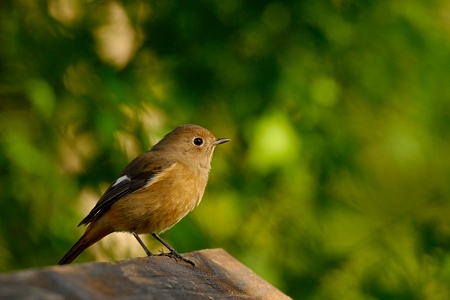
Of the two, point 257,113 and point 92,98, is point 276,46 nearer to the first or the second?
point 257,113

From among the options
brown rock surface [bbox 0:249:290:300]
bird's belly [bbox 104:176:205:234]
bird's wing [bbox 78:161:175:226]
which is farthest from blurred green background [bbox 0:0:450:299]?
brown rock surface [bbox 0:249:290:300]

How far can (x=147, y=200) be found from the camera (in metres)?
5.93

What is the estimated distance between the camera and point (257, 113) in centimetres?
762

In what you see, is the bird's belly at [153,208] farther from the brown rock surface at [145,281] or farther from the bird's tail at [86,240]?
the brown rock surface at [145,281]

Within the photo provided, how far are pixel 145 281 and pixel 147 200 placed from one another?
249 centimetres

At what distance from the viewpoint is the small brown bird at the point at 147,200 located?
588 cm

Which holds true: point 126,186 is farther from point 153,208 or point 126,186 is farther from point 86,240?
point 86,240

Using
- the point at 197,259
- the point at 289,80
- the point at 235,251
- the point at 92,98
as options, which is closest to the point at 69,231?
the point at 92,98

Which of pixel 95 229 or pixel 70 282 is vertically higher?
pixel 95 229

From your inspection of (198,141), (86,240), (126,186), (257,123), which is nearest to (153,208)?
(126,186)

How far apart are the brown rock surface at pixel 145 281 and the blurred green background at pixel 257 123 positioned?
2.76m

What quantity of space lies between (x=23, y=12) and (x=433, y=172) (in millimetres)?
3995

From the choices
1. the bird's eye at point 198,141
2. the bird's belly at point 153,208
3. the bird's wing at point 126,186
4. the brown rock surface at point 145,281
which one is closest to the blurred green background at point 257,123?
the bird's eye at point 198,141

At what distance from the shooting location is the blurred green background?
23.4ft
